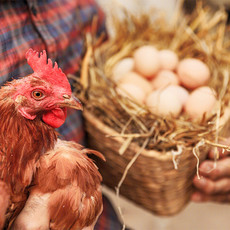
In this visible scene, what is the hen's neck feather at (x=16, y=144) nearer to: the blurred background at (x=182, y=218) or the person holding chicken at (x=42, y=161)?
the person holding chicken at (x=42, y=161)

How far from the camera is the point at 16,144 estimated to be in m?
0.50

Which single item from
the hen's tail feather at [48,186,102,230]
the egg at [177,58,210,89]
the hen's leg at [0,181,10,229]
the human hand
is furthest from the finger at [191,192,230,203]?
the hen's leg at [0,181,10,229]

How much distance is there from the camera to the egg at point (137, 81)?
3.31ft

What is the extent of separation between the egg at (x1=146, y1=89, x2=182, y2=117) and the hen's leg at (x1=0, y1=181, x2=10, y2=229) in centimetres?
52

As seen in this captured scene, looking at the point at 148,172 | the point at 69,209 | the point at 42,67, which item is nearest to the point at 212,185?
the point at 148,172

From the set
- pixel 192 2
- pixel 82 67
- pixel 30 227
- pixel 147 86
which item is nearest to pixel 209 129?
pixel 147 86

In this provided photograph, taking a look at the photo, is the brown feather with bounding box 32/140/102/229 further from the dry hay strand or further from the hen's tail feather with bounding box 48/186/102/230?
the dry hay strand

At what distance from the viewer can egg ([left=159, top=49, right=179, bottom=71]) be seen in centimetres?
106

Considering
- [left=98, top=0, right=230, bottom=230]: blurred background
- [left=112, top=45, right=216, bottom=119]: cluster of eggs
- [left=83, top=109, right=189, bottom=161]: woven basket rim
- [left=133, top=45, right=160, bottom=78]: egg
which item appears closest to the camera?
[left=83, top=109, right=189, bottom=161]: woven basket rim

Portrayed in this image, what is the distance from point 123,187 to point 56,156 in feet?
1.72

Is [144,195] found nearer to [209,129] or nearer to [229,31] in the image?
[209,129]

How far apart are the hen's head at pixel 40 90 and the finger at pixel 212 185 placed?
1.84ft

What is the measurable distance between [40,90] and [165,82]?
591 millimetres

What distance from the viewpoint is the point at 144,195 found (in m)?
0.97
